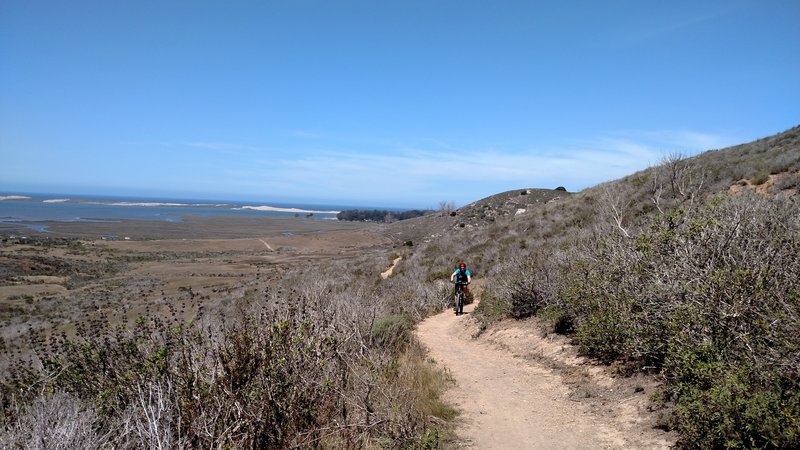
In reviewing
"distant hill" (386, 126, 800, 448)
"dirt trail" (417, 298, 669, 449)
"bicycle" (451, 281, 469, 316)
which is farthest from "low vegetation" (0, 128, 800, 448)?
"bicycle" (451, 281, 469, 316)

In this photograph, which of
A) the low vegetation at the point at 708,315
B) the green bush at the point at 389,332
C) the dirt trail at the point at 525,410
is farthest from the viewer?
the green bush at the point at 389,332

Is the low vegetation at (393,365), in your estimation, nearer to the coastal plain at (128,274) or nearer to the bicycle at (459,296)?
the coastal plain at (128,274)

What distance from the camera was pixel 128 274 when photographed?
4309cm

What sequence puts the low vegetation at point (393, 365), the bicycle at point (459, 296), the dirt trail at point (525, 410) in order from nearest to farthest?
the low vegetation at point (393, 365) < the dirt trail at point (525, 410) < the bicycle at point (459, 296)

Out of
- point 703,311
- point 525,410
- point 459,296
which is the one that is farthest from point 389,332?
point 459,296

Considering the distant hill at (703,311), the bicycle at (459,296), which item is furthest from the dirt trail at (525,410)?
the bicycle at (459,296)

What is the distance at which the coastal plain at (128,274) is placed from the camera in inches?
819

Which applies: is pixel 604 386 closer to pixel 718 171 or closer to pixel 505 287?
pixel 505 287

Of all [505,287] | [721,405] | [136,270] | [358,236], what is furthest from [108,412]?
[358,236]

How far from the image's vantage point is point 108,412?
374cm

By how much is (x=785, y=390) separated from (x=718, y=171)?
19.8 m

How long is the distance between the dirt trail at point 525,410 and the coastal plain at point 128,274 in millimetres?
5892

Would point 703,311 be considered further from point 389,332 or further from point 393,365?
point 389,332

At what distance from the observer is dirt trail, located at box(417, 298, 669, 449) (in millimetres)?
5086
